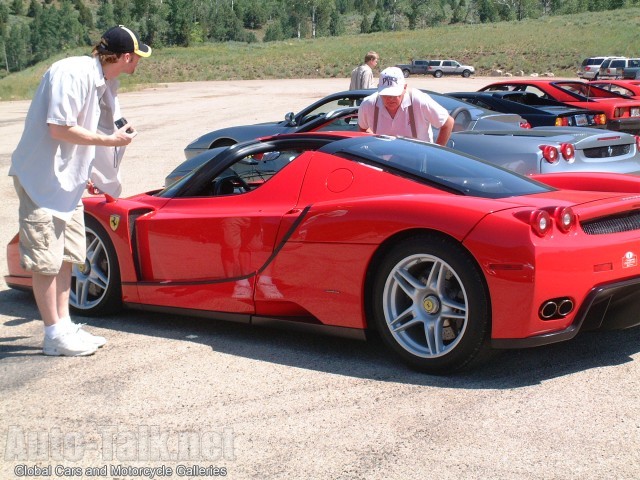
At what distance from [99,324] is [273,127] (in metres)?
6.23

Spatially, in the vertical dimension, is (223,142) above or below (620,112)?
above

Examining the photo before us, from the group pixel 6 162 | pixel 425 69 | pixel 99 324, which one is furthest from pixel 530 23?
pixel 99 324

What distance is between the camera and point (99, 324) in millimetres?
6078

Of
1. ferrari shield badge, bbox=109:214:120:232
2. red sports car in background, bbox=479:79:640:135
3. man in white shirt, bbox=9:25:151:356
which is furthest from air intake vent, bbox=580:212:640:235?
red sports car in background, bbox=479:79:640:135

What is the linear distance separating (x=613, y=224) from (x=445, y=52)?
95209 millimetres

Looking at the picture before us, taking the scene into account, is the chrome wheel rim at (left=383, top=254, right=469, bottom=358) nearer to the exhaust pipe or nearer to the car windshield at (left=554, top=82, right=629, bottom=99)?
the exhaust pipe

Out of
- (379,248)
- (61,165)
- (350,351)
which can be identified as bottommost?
(350,351)

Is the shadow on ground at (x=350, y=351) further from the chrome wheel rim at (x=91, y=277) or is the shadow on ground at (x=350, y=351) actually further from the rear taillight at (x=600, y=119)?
the rear taillight at (x=600, y=119)

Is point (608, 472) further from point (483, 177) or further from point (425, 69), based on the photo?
point (425, 69)

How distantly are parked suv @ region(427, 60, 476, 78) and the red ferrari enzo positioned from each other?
7404 cm

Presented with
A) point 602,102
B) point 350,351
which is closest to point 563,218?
point 350,351

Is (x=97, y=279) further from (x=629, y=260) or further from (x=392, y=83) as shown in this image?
(x=629, y=260)

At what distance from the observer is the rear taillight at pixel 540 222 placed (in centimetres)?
440

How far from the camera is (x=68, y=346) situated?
208 inches
